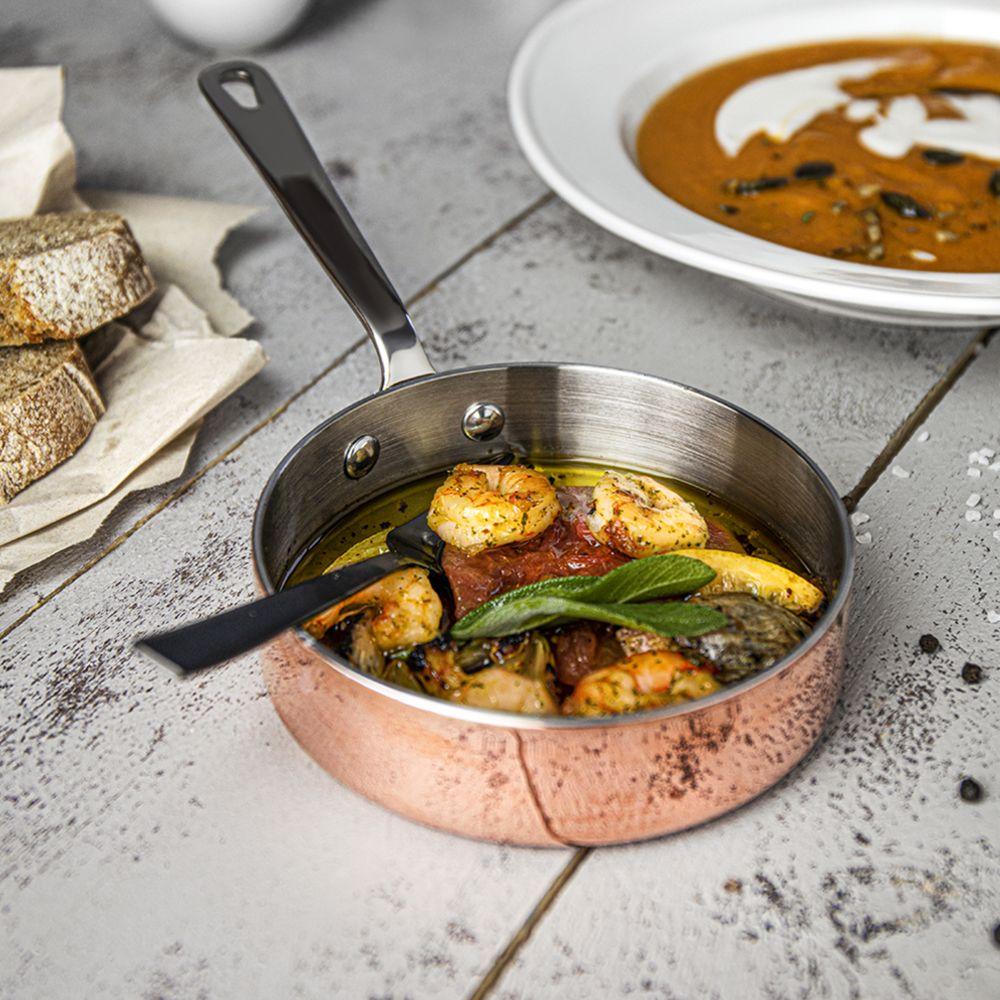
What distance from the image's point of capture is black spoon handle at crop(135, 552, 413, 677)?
2.74 ft

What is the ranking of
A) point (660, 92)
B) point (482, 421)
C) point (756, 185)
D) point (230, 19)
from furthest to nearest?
point (230, 19) → point (660, 92) → point (756, 185) → point (482, 421)

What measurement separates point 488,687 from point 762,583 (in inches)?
11.0

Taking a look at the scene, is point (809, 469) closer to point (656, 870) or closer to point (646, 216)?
point (656, 870)

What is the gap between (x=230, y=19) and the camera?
2357mm

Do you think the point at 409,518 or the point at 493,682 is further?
the point at 409,518

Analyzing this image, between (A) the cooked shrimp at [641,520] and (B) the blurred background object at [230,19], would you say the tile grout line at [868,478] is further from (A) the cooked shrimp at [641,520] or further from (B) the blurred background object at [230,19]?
(B) the blurred background object at [230,19]

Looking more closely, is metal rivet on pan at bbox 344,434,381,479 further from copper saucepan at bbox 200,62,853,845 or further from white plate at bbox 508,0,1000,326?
white plate at bbox 508,0,1000,326

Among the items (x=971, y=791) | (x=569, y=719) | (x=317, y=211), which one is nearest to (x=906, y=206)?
(x=317, y=211)

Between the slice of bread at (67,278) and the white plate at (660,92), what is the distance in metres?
0.56

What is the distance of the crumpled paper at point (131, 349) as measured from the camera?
53.8 inches

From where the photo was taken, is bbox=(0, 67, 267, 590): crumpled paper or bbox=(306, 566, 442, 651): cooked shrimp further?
bbox=(0, 67, 267, 590): crumpled paper

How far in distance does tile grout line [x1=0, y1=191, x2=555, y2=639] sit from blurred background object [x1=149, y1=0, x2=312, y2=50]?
79 centimetres

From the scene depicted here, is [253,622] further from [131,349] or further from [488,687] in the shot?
[131,349]

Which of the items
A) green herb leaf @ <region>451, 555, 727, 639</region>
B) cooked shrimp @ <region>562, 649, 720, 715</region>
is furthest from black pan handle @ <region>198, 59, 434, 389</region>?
cooked shrimp @ <region>562, 649, 720, 715</region>
